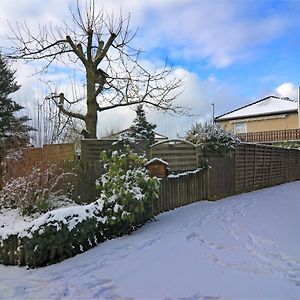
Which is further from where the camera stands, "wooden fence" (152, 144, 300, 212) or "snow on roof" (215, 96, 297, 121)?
"snow on roof" (215, 96, 297, 121)

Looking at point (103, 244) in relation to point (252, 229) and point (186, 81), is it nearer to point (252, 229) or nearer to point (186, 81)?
point (252, 229)

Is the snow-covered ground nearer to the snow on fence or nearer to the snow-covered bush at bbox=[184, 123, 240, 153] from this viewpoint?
the snow-covered bush at bbox=[184, 123, 240, 153]

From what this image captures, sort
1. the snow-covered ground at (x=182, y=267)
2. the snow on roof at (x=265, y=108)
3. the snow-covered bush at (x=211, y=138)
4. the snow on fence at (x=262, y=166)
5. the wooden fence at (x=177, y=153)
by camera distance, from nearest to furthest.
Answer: the snow-covered ground at (x=182, y=267)
the wooden fence at (x=177, y=153)
the snow-covered bush at (x=211, y=138)
the snow on fence at (x=262, y=166)
the snow on roof at (x=265, y=108)

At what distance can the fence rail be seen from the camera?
100 feet

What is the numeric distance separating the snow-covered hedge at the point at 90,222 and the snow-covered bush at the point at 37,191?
2235 millimetres

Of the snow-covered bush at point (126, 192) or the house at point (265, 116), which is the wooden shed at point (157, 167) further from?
the house at point (265, 116)

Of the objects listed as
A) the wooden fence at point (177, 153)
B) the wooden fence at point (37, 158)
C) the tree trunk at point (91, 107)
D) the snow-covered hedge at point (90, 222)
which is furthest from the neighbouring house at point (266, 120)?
the snow-covered hedge at point (90, 222)

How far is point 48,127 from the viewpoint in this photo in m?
15.8

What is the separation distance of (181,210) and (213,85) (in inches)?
402

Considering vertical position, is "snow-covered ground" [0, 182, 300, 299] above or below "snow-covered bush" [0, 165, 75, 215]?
below

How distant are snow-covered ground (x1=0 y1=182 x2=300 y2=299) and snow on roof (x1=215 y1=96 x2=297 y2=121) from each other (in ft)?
92.3

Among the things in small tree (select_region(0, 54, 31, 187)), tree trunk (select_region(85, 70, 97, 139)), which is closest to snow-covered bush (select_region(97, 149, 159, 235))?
tree trunk (select_region(85, 70, 97, 139))

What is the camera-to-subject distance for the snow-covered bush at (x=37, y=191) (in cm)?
917

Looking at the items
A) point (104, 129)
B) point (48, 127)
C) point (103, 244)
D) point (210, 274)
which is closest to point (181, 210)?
point (103, 244)
